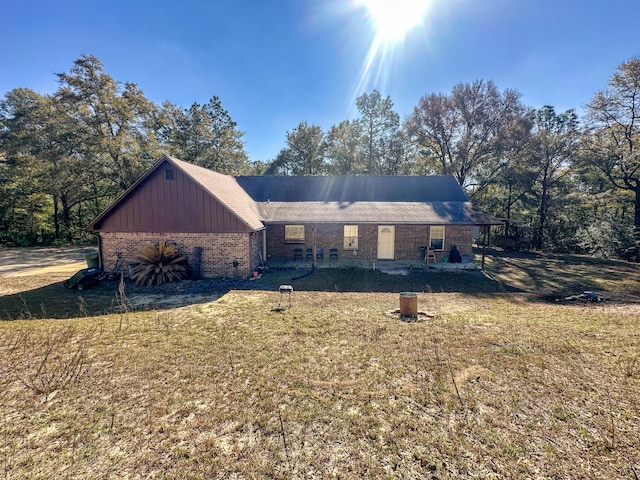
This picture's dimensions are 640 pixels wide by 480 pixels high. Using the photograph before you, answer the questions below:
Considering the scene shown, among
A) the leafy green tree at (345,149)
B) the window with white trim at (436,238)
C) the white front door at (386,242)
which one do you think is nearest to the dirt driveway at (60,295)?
the white front door at (386,242)

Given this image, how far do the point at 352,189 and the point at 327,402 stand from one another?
15965 mm

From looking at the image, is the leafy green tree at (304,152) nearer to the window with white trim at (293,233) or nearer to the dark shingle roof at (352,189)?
the dark shingle roof at (352,189)

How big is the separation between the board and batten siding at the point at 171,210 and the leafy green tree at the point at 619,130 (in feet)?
81.5

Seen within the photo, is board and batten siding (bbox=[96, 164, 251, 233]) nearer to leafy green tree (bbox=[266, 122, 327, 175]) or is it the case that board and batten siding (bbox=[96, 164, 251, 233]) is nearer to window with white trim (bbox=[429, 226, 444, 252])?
window with white trim (bbox=[429, 226, 444, 252])

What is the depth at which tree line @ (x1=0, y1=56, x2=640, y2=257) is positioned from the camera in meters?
20.5

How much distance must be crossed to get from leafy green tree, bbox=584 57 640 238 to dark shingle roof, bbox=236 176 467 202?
445 inches

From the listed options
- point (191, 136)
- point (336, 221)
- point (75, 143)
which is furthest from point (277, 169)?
point (336, 221)

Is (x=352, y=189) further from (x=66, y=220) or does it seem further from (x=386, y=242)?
(x=66, y=220)

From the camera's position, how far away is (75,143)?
71.2 feet

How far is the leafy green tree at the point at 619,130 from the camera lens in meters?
18.7

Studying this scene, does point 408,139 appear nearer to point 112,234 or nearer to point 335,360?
point 112,234

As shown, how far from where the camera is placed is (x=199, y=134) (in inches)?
1067

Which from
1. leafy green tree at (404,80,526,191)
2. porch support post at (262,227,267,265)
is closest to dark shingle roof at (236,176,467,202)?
porch support post at (262,227,267,265)

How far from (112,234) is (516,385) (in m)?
14.5
